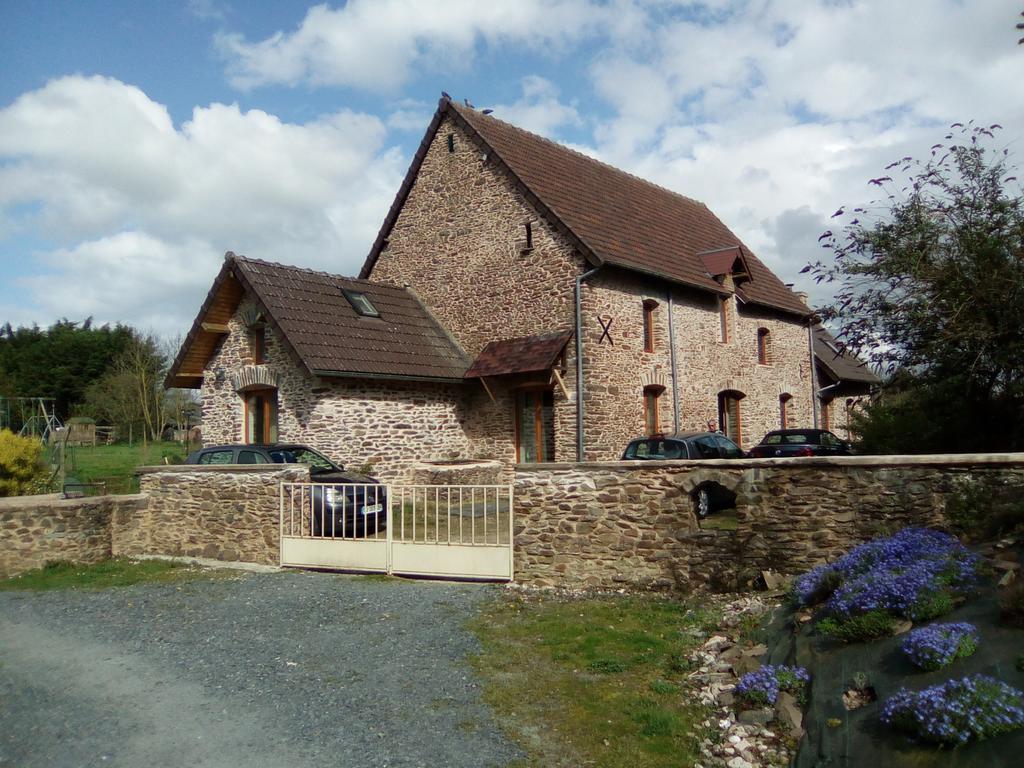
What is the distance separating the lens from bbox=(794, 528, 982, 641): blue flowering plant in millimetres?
5750

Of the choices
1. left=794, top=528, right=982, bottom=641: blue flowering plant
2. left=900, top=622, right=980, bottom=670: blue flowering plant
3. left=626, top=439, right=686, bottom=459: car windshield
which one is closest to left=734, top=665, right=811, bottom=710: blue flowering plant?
left=794, top=528, right=982, bottom=641: blue flowering plant

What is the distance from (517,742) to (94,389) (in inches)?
1922

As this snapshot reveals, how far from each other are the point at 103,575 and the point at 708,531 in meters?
9.12

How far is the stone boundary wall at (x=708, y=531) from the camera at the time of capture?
8.16 m

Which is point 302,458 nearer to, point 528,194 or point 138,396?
point 528,194

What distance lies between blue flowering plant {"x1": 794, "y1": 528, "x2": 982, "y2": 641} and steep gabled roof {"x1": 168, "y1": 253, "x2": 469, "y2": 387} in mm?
12133

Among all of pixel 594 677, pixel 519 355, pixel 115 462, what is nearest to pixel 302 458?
pixel 519 355

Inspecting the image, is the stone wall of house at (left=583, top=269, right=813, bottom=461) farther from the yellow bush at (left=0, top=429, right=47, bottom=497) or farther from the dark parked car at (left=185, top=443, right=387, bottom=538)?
the yellow bush at (left=0, top=429, right=47, bottom=497)

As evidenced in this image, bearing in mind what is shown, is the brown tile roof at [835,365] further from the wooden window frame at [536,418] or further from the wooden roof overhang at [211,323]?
the wooden roof overhang at [211,323]

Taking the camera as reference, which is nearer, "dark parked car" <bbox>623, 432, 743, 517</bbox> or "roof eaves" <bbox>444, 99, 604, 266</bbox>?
"dark parked car" <bbox>623, 432, 743, 517</bbox>

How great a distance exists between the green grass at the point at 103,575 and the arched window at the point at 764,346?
18499 millimetres

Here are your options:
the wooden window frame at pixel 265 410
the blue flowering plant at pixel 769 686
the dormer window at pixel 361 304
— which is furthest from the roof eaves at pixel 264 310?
the blue flowering plant at pixel 769 686

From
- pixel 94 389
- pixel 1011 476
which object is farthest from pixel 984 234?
pixel 94 389

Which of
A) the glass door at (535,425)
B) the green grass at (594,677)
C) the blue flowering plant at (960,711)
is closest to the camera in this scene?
the blue flowering plant at (960,711)
